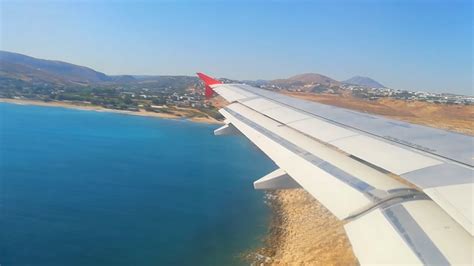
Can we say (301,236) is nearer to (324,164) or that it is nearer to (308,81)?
(324,164)

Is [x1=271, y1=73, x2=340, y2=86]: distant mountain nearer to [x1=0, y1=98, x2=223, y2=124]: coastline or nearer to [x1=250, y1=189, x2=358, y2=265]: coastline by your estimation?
[x1=0, y1=98, x2=223, y2=124]: coastline

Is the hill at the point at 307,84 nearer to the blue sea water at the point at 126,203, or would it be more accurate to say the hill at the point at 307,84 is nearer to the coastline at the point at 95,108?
the coastline at the point at 95,108

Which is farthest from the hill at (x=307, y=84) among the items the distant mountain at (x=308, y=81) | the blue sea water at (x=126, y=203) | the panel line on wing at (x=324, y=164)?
the panel line on wing at (x=324, y=164)

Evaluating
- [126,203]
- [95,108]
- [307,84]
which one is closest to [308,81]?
[307,84]

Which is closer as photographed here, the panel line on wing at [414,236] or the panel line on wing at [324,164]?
the panel line on wing at [414,236]

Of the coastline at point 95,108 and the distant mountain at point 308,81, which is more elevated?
the distant mountain at point 308,81

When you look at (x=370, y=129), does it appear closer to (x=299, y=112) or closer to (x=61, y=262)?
(x=299, y=112)

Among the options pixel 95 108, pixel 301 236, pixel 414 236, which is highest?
pixel 414 236
